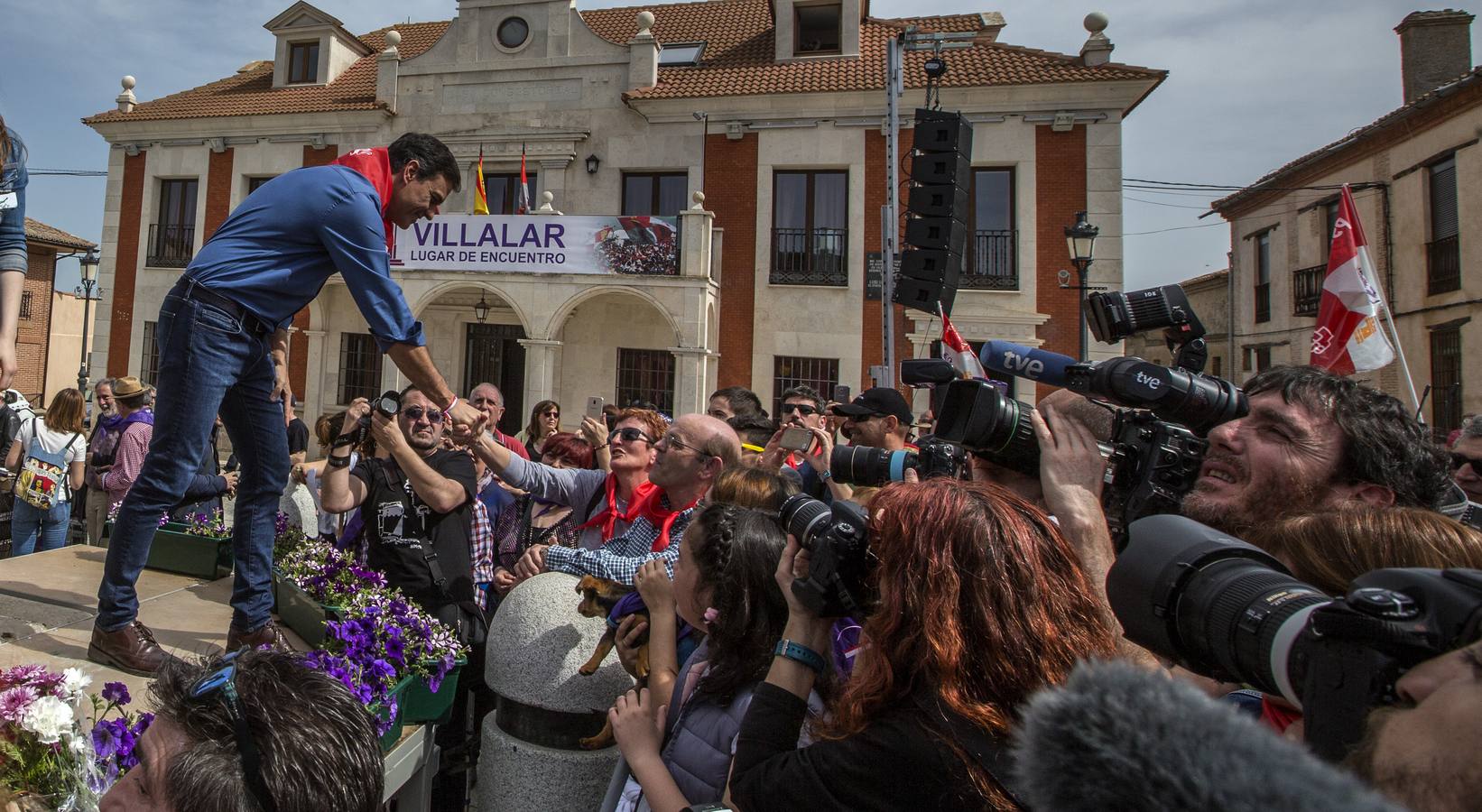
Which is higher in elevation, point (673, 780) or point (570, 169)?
point (570, 169)

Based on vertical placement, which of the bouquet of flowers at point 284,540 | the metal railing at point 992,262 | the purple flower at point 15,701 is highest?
the metal railing at point 992,262

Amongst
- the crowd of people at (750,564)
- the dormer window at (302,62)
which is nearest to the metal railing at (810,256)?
the crowd of people at (750,564)

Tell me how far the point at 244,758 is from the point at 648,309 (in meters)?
15.5

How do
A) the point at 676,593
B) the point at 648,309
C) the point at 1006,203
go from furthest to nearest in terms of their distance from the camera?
the point at 648,309 → the point at 1006,203 → the point at 676,593

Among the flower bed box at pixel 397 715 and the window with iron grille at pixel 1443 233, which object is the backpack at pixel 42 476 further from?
the window with iron grille at pixel 1443 233

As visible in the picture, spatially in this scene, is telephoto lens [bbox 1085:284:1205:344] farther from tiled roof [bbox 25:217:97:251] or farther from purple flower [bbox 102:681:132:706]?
tiled roof [bbox 25:217:97:251]

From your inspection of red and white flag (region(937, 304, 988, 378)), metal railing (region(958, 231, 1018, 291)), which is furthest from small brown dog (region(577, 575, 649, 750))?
metal railing (region(958, 231, 1018, 291))

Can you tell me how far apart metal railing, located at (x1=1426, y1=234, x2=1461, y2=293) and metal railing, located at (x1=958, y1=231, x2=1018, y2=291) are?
30.2ft

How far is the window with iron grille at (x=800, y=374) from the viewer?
15.7 meters

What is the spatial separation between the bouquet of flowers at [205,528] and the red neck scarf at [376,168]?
210cm

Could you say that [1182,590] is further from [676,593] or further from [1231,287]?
[1231,287]

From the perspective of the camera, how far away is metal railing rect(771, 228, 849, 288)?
617 inches

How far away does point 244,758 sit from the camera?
1.26 meters

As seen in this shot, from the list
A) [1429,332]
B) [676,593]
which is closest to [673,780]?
[676,593]
